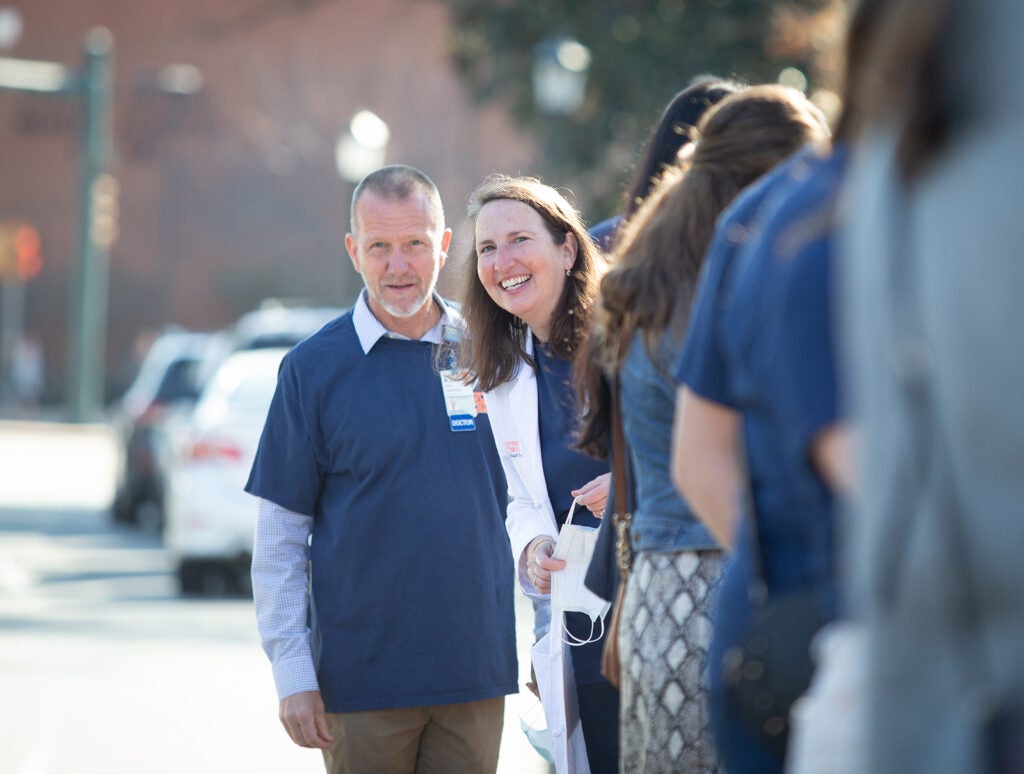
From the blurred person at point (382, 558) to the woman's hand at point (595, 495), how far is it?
520 millimetres

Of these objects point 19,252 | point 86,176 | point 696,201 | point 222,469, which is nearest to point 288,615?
point 696,201

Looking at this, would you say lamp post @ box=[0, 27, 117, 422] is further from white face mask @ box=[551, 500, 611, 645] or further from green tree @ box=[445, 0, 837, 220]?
white face mask @ box=[551, 500, 611, 645]

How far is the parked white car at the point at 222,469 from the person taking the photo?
538 inches

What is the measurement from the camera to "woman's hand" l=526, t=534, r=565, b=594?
454 cm

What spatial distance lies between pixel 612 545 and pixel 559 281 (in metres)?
1.19

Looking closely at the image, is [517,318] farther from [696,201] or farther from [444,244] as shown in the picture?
[696,201]

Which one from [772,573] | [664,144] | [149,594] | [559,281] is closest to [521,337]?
[559,281]

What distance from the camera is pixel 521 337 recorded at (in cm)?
493

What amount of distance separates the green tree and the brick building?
26.5 metres

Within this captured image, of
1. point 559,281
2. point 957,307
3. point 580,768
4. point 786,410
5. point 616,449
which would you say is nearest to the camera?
Answer: point 957,307

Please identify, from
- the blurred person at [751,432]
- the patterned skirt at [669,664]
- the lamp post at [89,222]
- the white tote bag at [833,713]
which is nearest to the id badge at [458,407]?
the patterned skirt at [669,664]

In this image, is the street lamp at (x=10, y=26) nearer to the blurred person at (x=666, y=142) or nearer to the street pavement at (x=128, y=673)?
the street pavement at (x=128, y=673)

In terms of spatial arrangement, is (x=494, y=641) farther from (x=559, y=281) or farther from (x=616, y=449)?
(x=616, y=449)

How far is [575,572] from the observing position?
4488 millimetres
